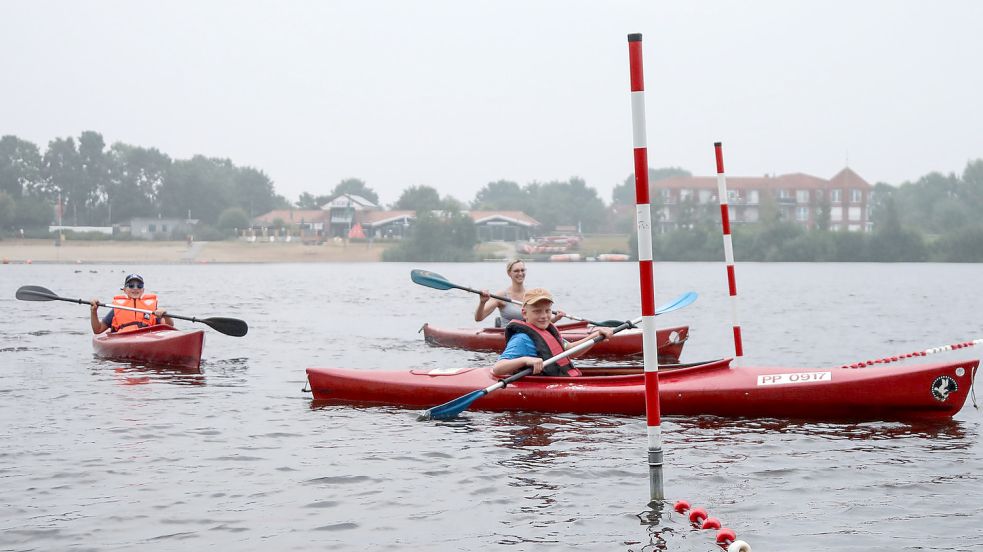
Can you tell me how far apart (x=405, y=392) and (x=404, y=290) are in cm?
3333

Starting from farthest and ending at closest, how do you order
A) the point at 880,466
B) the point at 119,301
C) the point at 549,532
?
the point at 119,301, the point at 880,466, the point at 549,532

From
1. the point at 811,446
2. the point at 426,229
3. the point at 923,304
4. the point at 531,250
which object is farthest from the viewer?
the point at 531,250

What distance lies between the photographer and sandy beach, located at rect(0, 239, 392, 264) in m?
77.4

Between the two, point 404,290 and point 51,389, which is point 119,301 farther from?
point 404,290

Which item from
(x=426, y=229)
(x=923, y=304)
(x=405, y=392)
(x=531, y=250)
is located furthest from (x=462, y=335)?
(x=531, y=250)

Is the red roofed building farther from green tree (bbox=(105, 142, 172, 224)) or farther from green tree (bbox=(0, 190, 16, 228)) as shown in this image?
green tree (bbox=(0, 190, 16, 228))

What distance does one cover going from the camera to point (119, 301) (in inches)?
547

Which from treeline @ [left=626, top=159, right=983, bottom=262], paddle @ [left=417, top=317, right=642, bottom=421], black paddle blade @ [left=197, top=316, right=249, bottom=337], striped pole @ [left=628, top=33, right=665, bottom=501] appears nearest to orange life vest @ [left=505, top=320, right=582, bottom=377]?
paddle @ [left=417, top=317, right=642, bottom=421]

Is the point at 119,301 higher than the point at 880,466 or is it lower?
higher

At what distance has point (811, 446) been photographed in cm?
805

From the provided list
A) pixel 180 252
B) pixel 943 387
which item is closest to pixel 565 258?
pixel 180 252

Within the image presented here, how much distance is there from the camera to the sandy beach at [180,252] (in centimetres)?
7738

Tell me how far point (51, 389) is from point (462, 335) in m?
6.00

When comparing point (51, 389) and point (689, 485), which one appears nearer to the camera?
point (689, 485)
